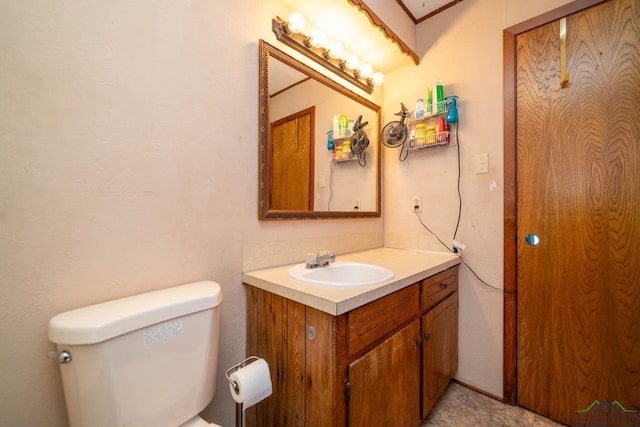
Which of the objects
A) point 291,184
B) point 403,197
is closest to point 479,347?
point 403,197

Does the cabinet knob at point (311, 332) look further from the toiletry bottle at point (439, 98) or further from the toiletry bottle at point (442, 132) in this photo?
the toiletry bottle at point (439, 98)

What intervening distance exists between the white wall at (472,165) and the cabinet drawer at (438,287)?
12 cm

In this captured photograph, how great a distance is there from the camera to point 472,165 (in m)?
1.55

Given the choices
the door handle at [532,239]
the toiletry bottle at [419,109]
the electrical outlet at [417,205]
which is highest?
the toiletry bottle at [419,109]

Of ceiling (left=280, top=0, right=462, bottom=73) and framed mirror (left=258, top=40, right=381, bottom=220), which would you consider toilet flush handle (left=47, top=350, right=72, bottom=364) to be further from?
ceiling (left=280, top=0, right=462, bottom=73)

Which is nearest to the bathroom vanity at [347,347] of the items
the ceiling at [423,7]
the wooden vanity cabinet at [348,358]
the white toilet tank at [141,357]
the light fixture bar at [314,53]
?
the wooden vanity cabinet at [348,358]

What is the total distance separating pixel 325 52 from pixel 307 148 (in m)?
0.59

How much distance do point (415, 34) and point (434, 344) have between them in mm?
2040

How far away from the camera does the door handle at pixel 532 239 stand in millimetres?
1342

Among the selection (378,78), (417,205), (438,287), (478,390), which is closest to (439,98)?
(378,78)

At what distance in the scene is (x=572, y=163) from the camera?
4.09 feet

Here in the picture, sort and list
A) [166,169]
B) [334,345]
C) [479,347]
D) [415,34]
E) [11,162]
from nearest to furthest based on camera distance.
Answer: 1. [11,162]
2. [334,345]
3. [166,169]
4. [479,347]
5. [415,34]

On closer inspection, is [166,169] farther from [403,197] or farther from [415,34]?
[415,34]

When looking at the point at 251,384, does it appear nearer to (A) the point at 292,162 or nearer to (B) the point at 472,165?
(A) the point at 292,162
